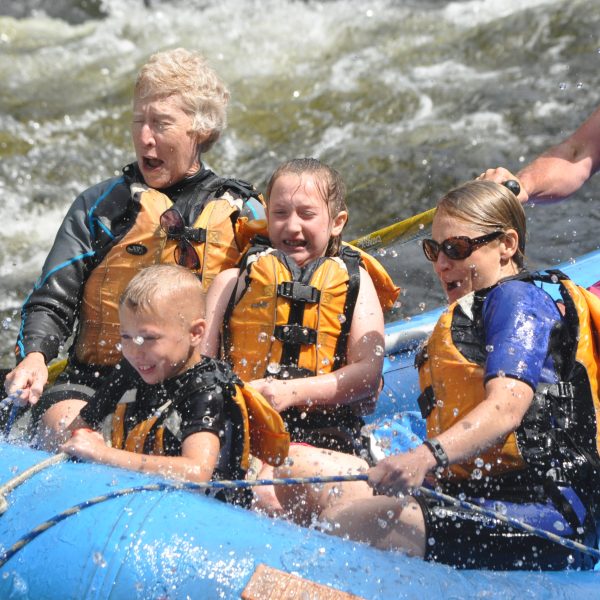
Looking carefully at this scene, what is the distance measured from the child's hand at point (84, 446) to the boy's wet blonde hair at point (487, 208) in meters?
0.97

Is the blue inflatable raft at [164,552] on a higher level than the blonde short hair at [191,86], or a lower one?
lower

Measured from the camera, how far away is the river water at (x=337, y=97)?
19.0 feet

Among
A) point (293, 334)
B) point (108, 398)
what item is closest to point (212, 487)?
point (108, 398)

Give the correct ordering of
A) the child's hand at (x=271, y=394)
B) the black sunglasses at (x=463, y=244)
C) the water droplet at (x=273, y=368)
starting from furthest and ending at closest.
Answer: the water droplet at (x=273, y=368) < the child's hand at (x=271, y=394) < the black sunglasses at (x=463, y=244)

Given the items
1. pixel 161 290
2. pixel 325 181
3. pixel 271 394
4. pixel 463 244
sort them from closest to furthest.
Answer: pixel 161 290 → pixel 463 244 → pixel 271 394 → pixel 325 181

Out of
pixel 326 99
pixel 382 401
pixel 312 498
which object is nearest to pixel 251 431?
pixel 312 498

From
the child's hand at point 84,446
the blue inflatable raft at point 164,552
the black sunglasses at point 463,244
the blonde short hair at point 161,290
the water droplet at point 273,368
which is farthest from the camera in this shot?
the water droplet at point 273,368

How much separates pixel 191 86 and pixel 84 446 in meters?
1.31

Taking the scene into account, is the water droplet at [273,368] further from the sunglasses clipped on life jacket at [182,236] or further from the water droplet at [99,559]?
the water droplet at [99,559]

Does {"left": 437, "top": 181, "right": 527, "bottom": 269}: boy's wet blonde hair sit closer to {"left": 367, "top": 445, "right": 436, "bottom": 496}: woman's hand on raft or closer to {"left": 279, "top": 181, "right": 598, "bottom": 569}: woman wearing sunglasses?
{"left": 279, "top": 181, "right": 598, "bottom": 569}: woman wearing sunglasses

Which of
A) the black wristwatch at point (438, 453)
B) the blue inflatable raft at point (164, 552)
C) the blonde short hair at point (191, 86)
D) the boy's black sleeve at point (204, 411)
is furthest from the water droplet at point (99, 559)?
the blonde short hair at point (191, 86)

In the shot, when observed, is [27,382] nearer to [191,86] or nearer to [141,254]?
[141,254]

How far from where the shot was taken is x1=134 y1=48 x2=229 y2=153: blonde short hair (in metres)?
3.14

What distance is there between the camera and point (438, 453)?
211 centimetres
